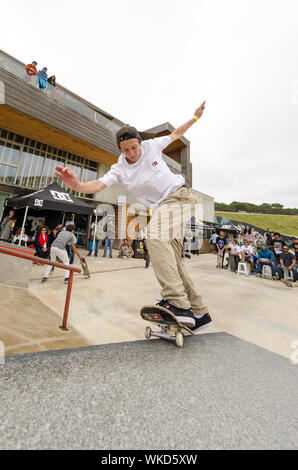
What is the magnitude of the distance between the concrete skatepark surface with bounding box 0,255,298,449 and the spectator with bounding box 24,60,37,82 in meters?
10.3

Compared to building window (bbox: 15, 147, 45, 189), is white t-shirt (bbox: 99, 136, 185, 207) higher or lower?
lower

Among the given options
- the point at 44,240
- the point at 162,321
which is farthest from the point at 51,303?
the point at 44,240

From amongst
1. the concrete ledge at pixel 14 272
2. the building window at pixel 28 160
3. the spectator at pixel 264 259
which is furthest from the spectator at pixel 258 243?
the building window at pixel 28 160

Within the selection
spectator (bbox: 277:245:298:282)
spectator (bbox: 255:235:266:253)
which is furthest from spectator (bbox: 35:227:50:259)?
spectator (bbox: 277:245:298:282)

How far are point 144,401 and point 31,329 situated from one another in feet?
5.29

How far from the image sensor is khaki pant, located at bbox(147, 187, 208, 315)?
1966 mm

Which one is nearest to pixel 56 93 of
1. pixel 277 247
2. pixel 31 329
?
pixel 31 329

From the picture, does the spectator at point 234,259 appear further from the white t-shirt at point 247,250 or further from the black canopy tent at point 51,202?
the black canopy tent at point 51,202

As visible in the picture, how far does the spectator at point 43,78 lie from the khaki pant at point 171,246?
10.5 meters

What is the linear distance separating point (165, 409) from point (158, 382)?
25cm

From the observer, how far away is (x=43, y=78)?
9.16 m

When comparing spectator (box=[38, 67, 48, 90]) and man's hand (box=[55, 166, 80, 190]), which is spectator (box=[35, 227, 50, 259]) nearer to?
man's hand (box=[55, 166, 80, 190])

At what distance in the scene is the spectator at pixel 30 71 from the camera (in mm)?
8555
